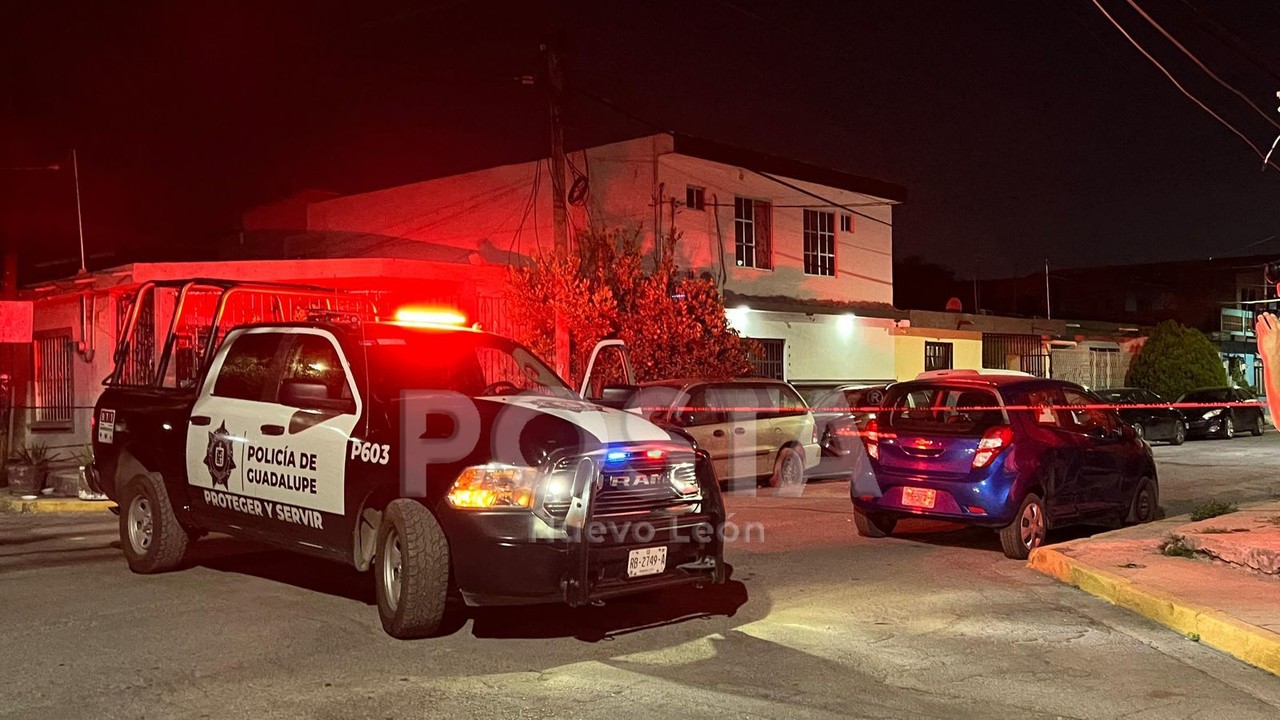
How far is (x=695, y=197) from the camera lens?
2397 cm

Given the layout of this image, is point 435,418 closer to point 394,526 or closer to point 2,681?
point 394,526

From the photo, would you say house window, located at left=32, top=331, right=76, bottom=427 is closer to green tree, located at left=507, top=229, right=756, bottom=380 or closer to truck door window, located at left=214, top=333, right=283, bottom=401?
green tree, located at left=507, top=229, right=756, bottom=380

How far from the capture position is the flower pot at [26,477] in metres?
14.0

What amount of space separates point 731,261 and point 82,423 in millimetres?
13655

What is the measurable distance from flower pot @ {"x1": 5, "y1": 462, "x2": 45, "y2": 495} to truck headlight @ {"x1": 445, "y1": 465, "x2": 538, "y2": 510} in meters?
10.3

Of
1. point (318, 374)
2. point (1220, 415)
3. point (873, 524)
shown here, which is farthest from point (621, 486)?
point (1220, 415)

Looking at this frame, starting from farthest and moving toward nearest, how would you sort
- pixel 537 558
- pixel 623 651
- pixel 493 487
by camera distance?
Result: pixel 623 651 < pixel 493 487 < pixel 537 558

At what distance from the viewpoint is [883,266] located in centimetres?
2908

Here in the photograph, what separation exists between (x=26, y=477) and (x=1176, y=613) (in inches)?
530

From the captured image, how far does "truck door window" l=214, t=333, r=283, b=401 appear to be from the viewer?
7.95 meters

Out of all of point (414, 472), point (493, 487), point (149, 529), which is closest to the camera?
point (493, 487)

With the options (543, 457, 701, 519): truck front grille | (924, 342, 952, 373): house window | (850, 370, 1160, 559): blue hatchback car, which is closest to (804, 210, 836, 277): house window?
(924, 342, 952, 373): house window

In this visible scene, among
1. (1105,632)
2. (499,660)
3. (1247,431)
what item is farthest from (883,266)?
(499,660)

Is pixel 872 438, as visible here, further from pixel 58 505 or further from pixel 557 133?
pixel 58 505
